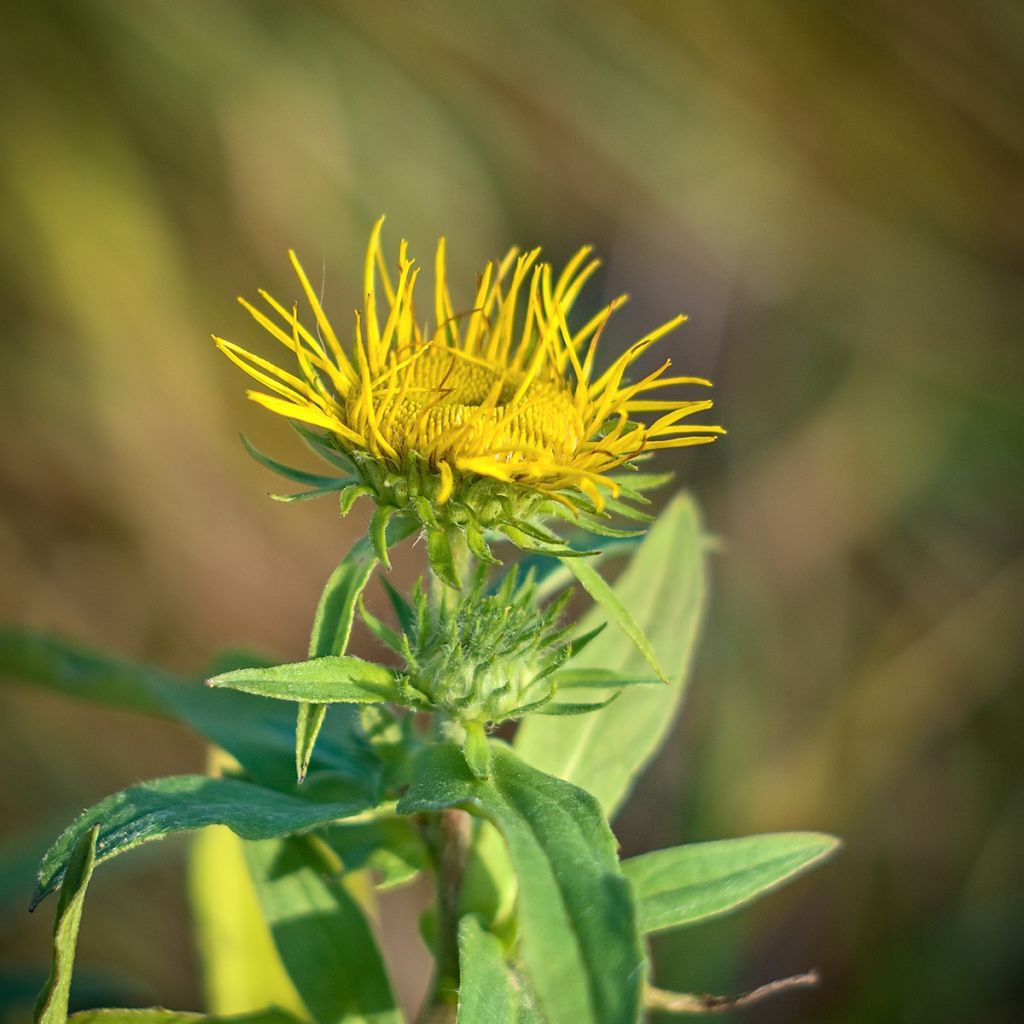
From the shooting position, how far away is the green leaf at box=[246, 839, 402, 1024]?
184cm

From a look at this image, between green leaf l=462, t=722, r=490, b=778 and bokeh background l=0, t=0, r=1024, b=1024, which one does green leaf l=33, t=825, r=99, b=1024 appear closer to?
green leaf l=462, t=722, r=490, b=778

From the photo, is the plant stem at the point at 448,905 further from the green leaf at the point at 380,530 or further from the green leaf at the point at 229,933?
the green leaf at the point at 229,933

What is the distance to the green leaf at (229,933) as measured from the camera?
93.3 inches

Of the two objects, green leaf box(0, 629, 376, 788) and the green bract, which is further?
green leaf box(0, 629, 376, 788)

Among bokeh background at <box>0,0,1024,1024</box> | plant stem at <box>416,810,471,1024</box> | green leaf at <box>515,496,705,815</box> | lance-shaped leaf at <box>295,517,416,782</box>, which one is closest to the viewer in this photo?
lance-shaped leaf at <box>295,517,416,782</box>

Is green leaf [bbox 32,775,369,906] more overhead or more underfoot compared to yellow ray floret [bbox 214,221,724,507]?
more underfoot

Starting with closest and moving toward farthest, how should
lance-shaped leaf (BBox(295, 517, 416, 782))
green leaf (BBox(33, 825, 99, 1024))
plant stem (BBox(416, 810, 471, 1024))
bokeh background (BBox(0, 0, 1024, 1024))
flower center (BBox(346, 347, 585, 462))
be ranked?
green leaf (BBox(33, 825, 99, 1024)), lance-shaped leaf (BBox(295, 517, 416, 782)), flower center (BBox(346, 347, 585, 462)), plant stem (BBox(416, 810, 471, 1024)), bokeh background (BBox(0, 0, 1024, 1024))

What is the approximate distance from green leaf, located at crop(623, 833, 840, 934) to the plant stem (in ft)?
0.82

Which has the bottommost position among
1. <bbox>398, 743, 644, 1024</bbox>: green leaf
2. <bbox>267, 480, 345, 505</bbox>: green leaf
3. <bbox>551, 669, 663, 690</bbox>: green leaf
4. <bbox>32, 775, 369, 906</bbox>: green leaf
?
<bbox>32, 775, 369, 906</bbox>: green leaf

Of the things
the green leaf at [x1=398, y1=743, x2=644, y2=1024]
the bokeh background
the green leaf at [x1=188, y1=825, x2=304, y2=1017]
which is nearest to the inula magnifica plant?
the green leaf at [x1=398, y1=743, x2=644, y2=1024]

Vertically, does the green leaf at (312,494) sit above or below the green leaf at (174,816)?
above

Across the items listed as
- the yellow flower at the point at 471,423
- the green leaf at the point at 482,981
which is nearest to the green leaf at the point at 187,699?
the green leaf at the point at 482,981

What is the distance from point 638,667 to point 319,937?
2.39 feet

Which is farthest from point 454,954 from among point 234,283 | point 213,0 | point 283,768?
point 213,0
